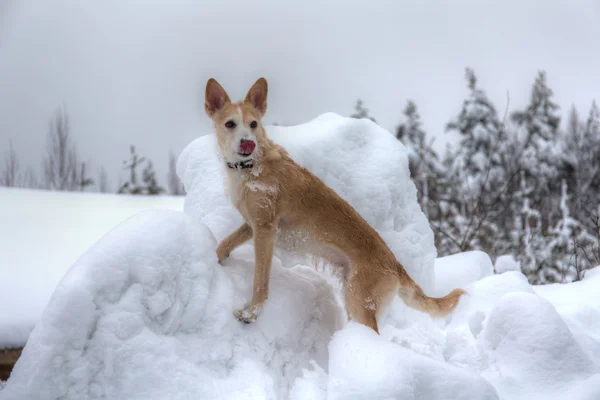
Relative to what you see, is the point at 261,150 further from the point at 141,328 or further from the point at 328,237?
the point at 141,328

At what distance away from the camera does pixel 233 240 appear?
9.73 feet

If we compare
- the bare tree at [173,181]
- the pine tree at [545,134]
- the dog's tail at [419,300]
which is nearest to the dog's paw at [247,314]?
the dog's tail at [419,300]

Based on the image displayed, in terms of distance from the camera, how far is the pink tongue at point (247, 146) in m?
2.56

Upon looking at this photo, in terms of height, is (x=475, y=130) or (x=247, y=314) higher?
(x=247, y=314)

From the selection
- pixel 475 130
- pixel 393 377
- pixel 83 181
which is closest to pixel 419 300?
pixel 393 377

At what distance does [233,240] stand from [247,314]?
528 millimetres

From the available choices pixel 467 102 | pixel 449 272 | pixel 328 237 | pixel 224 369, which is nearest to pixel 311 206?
pixel 328 237

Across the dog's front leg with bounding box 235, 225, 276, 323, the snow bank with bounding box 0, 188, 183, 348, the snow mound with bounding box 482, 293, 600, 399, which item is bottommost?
the snow bank with bounding box 0, 188, 183, 348

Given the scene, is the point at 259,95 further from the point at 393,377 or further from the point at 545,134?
the point at 545,134

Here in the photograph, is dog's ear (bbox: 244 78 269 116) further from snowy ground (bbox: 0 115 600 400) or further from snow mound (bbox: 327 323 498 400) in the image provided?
snow mound (bbox: 327 323 498 400)

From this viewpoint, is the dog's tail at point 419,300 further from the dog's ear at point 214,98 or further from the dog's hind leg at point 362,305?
the dog's ear at point 214,98

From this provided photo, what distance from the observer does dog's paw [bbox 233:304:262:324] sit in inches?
104

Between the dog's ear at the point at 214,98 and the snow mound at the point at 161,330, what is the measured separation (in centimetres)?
67

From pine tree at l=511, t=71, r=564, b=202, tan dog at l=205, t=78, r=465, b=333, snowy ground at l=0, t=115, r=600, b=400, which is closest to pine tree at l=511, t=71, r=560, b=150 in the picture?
pine tree at l=511, t=71, r=564, b=202
